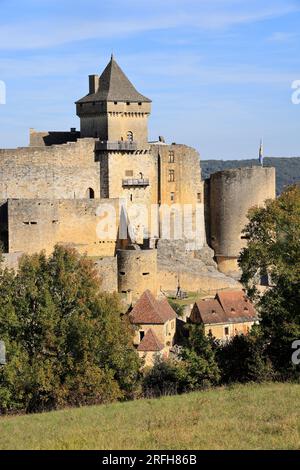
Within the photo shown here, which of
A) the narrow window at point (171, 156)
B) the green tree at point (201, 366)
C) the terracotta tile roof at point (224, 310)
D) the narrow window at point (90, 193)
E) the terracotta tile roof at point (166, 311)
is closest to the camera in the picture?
the green tree at point (201, 366)

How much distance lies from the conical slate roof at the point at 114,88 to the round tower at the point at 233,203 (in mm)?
7298

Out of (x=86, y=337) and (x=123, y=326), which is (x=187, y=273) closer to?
(x=123, y=326)

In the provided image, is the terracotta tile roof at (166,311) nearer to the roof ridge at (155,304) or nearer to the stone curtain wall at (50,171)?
the roof ridge at (155,304)

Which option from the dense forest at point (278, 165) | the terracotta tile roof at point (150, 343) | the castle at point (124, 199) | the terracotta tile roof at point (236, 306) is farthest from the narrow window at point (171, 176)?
the dense forest at point (278, 165)

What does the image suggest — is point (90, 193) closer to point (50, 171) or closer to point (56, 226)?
point (50, 171)

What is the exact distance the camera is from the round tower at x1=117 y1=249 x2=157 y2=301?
41.5m

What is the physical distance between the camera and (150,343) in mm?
36625

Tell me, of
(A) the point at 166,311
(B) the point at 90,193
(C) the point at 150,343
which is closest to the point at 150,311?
(A) the point at 166,311

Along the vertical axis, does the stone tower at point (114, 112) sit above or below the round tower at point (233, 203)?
above

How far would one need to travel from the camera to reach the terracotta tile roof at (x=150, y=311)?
37.9 metres

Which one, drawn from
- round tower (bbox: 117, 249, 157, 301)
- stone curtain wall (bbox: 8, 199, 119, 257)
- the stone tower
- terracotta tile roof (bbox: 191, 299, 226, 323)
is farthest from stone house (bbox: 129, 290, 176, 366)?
the stone tower

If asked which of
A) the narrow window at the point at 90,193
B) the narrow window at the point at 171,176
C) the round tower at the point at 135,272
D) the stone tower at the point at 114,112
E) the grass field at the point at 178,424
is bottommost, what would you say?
the grass field at the point at 178,424
